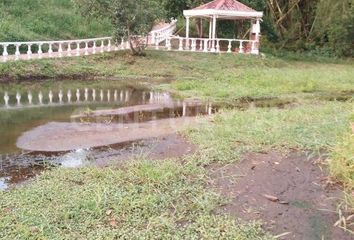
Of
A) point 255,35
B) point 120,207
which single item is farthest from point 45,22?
point 120,207

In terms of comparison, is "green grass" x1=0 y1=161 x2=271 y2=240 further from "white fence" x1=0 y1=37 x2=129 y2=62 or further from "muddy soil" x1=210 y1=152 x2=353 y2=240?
"white fence" x1=0 y1=37 x2=129 y2=62

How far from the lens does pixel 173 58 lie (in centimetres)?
1823

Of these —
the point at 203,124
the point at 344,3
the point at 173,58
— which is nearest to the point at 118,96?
the point at 203,124

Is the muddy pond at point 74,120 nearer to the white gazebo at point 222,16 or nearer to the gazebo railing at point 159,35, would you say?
the white gazebo at point 222,16

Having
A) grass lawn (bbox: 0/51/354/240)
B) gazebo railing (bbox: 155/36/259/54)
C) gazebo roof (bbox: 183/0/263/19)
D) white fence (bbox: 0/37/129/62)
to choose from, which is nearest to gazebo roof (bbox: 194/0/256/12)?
gazebo roof (bbox: 183/0/263/19)

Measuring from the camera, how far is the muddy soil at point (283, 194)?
181 inches

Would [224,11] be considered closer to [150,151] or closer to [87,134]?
[87,134]

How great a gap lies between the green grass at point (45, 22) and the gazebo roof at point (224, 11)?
414cm

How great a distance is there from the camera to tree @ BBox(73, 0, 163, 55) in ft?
54.6

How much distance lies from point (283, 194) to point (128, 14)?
12.7m

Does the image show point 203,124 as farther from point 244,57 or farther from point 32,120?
point 244,57

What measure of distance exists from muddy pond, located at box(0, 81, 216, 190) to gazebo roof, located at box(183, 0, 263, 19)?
683 cm

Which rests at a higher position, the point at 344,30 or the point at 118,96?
the point at 344,30

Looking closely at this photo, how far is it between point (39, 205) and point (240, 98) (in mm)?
7960
